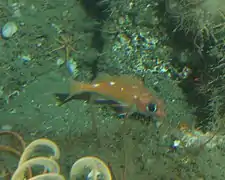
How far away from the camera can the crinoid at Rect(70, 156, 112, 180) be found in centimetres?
187

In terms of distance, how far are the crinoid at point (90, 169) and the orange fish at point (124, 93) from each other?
2.17 ft

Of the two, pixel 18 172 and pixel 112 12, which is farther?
pixel 112 12

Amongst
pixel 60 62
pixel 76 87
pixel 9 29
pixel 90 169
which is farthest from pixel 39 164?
pixel 9 29

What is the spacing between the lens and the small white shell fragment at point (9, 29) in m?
2.67

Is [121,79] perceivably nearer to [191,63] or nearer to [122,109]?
[122,109]

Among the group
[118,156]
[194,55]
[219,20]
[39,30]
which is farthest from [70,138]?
[219,20]

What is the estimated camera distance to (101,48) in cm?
276

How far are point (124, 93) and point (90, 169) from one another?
731 mm

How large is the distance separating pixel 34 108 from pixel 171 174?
124cm

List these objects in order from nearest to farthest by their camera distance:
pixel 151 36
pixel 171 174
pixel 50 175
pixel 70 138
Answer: pixel 50 175 → pixel 171 174 → pixel 70 138 → pixel 151 36

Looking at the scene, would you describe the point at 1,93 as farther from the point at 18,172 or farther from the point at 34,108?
the point at 18,172

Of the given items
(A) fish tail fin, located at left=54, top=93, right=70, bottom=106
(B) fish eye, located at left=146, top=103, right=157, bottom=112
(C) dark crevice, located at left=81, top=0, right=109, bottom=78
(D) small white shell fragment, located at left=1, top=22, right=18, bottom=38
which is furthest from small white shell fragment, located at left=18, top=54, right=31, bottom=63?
(B) fish eye, located at left=146, top=103, right=157, bottom=112

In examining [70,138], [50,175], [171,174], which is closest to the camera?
[50,175]

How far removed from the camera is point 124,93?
246 centimetres
